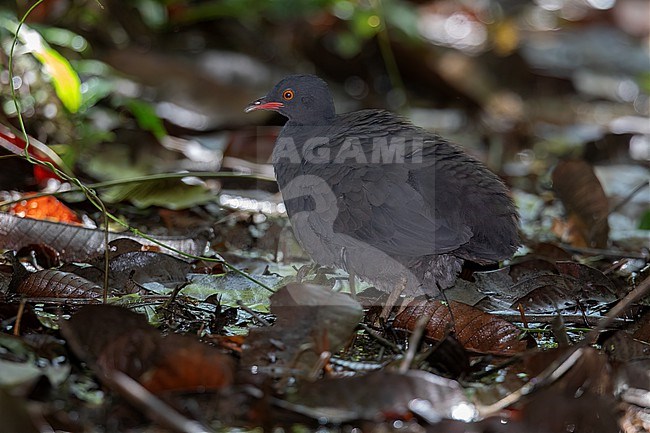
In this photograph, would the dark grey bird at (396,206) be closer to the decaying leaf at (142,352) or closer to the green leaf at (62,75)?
the decaying leaf at (142,352)

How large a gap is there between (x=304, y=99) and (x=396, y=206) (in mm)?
978

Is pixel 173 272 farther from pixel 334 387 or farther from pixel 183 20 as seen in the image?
pixel 183 20

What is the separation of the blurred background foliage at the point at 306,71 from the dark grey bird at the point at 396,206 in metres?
1.20

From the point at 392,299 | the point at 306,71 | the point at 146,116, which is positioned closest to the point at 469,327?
the point at 392,299

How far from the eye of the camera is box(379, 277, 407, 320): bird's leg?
3.34 metres

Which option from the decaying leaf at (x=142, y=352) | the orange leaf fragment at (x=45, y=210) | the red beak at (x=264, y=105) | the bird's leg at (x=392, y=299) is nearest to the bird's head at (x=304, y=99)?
the red beak at (x=264, y=105)

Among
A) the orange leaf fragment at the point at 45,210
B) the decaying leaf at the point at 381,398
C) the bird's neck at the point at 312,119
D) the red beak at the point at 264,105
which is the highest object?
the red beak at the point at 264,105

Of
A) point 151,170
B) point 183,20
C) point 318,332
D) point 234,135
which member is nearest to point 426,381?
point 318,332

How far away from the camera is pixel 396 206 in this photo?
10.6 ft

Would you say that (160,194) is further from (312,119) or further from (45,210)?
(312,119)

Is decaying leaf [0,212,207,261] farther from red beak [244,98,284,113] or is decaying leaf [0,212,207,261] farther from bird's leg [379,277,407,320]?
bird's leg [379,277,407,320]

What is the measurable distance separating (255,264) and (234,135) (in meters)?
2.18

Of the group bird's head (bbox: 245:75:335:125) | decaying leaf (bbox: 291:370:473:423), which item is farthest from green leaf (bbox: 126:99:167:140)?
decaying leaf (bbox: 291:370:473:423)

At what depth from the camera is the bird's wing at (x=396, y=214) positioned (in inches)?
126
